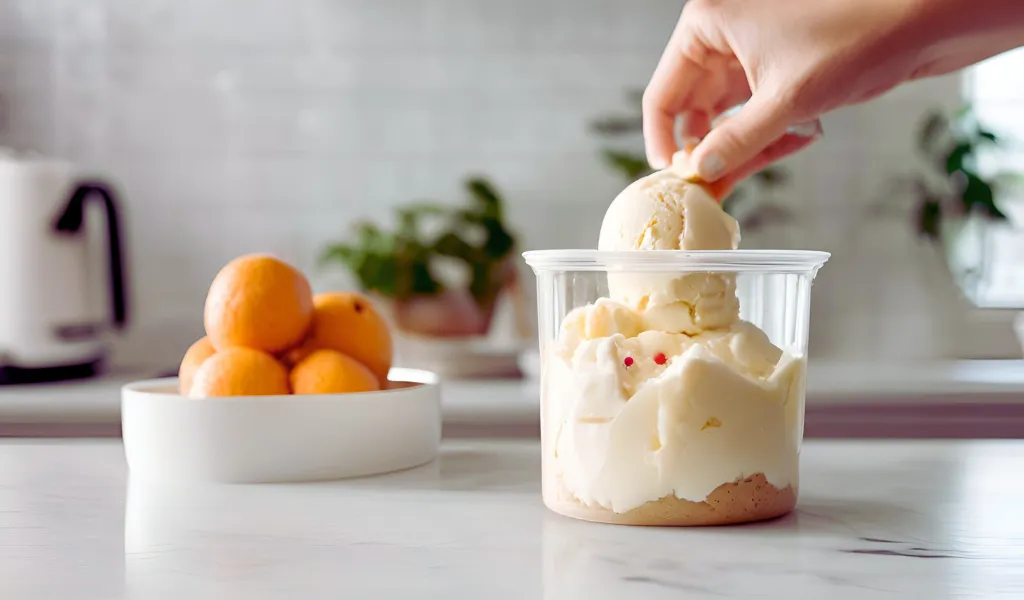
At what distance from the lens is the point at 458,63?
246cm

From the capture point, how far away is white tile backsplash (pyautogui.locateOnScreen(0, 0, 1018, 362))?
2.44 metres

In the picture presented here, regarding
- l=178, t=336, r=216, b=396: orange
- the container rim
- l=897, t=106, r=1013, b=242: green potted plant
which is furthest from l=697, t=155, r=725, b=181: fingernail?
l=897, t=106, r=1013, b=242: green potted plant

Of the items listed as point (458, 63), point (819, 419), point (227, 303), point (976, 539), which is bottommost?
point (819, 419)

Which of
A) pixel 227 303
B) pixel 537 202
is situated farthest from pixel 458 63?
pixel 227 303

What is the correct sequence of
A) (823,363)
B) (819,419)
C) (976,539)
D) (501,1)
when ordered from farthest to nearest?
(501,1), (823,363), (819,419), (976,539)

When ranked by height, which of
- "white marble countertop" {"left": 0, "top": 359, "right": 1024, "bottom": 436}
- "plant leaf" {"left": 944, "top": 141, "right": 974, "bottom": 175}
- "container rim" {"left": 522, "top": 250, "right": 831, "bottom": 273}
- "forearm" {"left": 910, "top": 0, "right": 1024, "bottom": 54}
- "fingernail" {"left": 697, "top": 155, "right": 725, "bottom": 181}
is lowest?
"white marble countertop" {"left": 0, "top": 359, "right": 1024, "bottom": 436}

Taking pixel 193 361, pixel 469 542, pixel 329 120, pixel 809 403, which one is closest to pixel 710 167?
pixel 469 542

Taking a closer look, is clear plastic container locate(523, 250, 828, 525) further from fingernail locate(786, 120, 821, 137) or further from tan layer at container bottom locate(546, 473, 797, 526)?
fingernail locate(786, 120, 821, 137)

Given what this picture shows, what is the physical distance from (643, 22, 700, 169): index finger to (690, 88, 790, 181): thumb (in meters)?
0.13

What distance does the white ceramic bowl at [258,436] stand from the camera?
81cm

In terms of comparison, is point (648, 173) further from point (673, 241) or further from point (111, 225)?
point (673, 241)

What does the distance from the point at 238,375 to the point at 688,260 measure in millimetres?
382

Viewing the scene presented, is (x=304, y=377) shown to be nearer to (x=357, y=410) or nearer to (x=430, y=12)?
(x=357, y=410)

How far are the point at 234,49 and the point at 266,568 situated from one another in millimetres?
2085
